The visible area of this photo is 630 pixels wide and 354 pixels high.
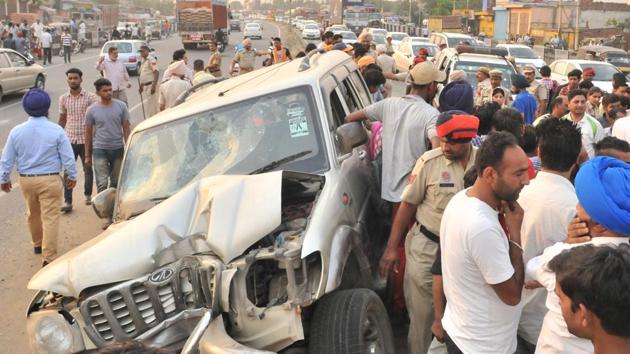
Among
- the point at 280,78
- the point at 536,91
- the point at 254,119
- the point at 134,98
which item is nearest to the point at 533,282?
the point at 254,119

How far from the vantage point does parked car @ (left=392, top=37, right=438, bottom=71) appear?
79.2 ft

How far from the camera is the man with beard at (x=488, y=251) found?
2779mm

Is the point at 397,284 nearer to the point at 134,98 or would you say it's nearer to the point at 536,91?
the point at 536,91

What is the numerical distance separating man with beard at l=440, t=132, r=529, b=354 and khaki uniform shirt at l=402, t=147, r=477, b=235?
900 millimetres

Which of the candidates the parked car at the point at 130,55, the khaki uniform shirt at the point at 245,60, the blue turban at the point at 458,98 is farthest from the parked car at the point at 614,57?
the blue turban at the point at 458,98

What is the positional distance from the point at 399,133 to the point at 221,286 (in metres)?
2.23

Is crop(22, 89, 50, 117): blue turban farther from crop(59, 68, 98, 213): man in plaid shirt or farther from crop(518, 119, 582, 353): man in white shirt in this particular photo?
crop(518, 119, 582, 353): man in white shirt

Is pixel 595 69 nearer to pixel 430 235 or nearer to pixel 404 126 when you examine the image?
pixel 404 126

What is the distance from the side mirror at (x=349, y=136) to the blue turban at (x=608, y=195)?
6.82ft

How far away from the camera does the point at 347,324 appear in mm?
3574

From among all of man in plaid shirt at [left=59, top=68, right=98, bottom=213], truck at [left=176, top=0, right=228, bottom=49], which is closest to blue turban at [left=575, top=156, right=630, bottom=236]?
man in plaid shirt at [left=59, top=68, right=98, bottom=213]

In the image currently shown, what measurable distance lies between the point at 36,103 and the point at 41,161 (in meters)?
0.59

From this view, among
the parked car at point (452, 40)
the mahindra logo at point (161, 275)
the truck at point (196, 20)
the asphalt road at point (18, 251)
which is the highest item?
the truck at point (196, 20)

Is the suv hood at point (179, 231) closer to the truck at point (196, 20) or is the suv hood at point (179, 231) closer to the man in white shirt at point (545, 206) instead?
the man in white shirt at point (545, 206)
